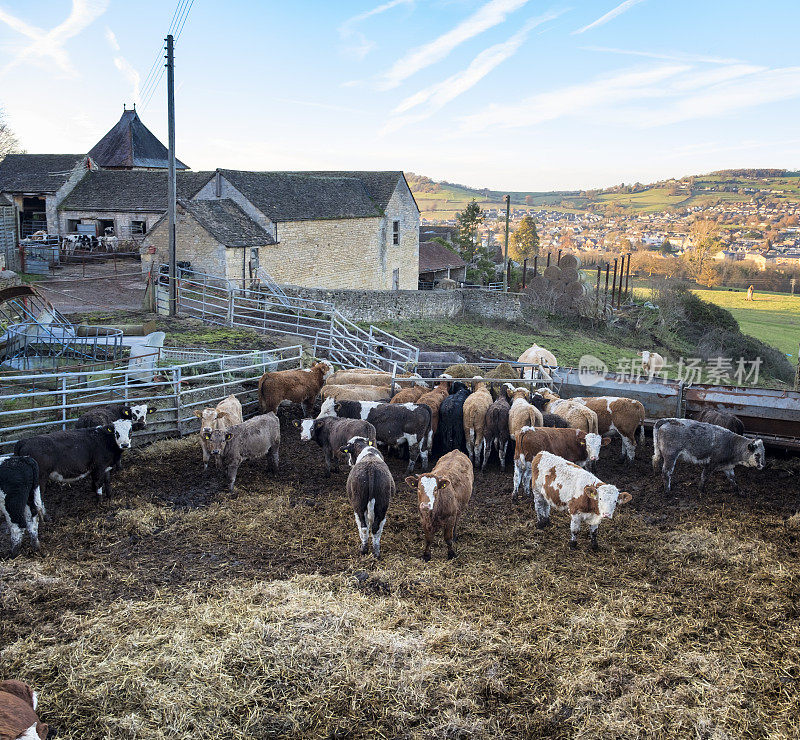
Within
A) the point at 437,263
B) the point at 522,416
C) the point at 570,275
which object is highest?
the point at 437,263

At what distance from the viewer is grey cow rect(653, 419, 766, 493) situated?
955 cm

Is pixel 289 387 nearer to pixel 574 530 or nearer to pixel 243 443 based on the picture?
pixel 243 443

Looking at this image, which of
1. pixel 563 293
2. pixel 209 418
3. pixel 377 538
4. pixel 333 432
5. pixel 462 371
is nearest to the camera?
pixel 377 538

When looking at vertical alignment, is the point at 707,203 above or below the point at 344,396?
above

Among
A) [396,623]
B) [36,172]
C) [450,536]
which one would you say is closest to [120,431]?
[450,536]

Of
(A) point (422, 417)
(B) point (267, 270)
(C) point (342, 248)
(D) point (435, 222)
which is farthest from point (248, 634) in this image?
(D) point (435, 222)

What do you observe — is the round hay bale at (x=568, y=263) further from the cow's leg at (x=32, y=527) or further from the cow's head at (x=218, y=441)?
A: the cow's leg at (x=32, y=527)

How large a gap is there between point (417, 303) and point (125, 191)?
15239 mm

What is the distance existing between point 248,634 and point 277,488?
12.1 ft

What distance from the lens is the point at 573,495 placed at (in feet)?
25.4

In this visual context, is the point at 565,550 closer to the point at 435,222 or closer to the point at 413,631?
the point at 413,631

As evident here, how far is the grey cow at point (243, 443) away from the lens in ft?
30.0

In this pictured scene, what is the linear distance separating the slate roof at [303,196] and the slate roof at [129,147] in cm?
1016

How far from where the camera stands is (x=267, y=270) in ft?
80.0
